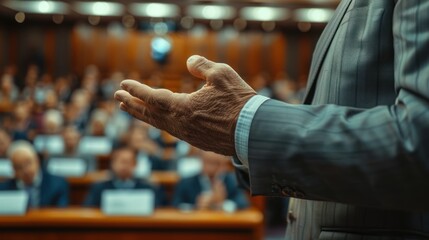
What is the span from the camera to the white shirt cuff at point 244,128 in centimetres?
81

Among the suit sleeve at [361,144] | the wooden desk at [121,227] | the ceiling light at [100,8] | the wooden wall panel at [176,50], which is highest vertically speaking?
the ceiling light at [100,8]

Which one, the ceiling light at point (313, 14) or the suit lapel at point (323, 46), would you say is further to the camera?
the ceiling light at point (313, 14)

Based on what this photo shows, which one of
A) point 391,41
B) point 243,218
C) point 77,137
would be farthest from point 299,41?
point 391,41

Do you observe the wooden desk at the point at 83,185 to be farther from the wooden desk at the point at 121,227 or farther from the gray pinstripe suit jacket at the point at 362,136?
the gray pinstripe suit jacket at the point at 362,136

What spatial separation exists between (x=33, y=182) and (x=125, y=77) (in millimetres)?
12753

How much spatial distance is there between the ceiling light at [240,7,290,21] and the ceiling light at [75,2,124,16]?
137 inches

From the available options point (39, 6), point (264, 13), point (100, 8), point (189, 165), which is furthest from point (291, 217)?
point (39, 6)

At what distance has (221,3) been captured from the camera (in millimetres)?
13219

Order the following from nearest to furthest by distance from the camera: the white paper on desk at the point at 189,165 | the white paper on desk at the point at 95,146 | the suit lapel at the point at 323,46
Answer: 1. the suit lapel at the point at 323,46
2. the white paper on desk at the point at 189,165
3. the white paper on desk at the point at 95,146

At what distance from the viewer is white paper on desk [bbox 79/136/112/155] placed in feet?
23.0

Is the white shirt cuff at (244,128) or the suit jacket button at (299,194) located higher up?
the white shirt cuff at (244,128)

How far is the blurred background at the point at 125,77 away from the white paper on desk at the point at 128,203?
80mm

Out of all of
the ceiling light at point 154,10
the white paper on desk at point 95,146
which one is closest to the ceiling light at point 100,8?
the ceiling light at point 154,10

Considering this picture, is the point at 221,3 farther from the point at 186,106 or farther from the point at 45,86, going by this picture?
the point at 186,106
